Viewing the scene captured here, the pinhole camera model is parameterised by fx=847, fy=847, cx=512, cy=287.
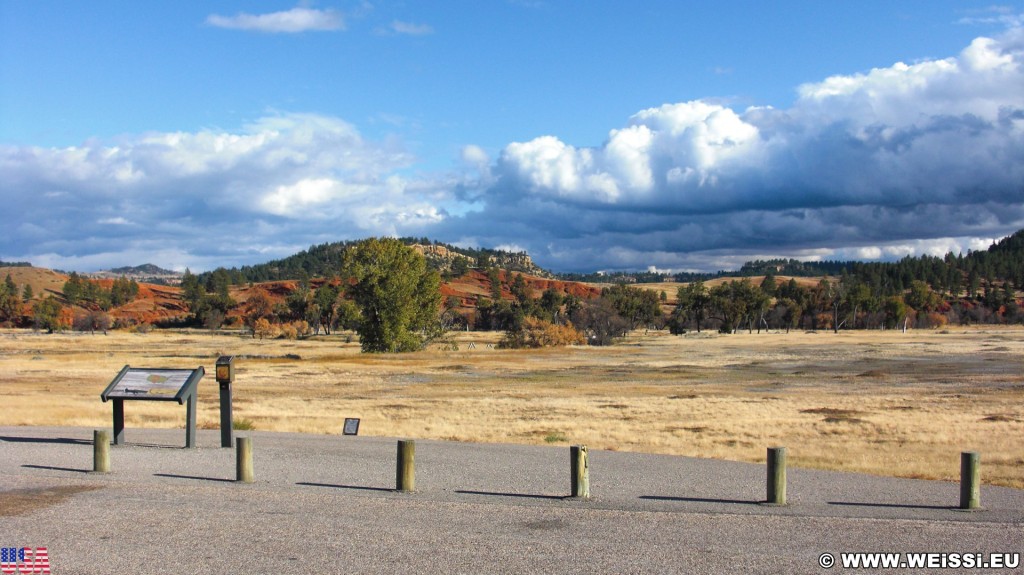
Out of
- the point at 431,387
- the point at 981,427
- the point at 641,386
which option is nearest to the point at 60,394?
the point at 431,387

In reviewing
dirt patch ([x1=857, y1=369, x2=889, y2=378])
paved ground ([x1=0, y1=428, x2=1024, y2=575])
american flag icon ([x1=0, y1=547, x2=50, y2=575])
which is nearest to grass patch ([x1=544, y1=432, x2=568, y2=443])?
paved ground ([x1=0, y1=428, x2=1024, y2=575])

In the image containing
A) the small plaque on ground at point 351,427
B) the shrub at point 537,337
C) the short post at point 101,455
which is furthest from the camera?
the shrub at point 537,337

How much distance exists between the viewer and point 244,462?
13859 millimetres

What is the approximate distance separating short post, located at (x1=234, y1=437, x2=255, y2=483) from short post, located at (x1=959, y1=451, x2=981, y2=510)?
35.3 ft

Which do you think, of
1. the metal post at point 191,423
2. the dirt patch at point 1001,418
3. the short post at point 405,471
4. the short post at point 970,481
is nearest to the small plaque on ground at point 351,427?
the metal post at point 191,423

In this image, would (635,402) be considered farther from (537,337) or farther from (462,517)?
(537,337)

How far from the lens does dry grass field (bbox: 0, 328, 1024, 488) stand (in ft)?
70.0

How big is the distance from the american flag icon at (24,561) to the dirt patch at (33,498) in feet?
6.67

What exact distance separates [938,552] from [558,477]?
6.58 meters

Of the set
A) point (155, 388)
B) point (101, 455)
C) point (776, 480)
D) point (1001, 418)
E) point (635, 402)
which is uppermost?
point (155, 388)

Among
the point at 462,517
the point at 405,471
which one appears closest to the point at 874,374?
the point at 405,471

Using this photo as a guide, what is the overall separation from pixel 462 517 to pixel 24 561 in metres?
5.21

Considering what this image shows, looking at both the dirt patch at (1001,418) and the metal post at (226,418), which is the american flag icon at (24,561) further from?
the dirt patch at (1001,418)

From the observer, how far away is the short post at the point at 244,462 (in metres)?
13.8
